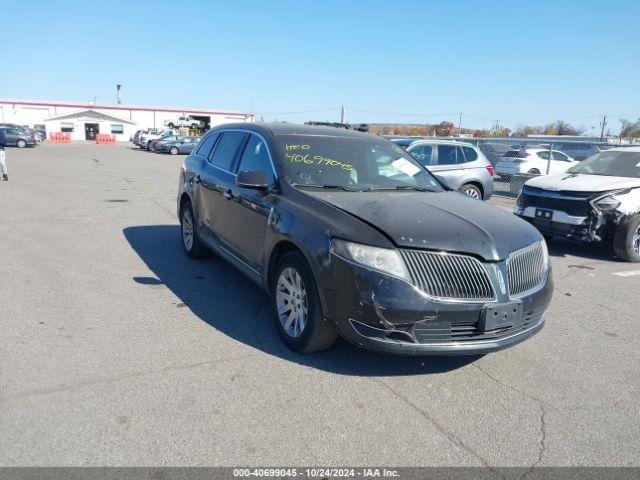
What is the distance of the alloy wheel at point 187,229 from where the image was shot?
6895 mm

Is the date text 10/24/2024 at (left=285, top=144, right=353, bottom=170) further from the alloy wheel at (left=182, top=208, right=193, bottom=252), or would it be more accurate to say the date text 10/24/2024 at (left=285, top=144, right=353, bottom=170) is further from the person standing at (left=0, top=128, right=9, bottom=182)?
the person standing at (left=0, top=128, right=9, bottom=182)

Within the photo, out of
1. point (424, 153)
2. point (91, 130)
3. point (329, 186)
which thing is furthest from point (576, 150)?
point (91, 130)

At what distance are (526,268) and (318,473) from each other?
7.00ft

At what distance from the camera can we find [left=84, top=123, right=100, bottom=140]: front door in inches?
2712

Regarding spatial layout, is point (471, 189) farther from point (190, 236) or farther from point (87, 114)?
point (87, 114)

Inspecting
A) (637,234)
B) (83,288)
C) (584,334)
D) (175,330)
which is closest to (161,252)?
(83,288)

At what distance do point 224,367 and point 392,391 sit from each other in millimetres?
→ 1234

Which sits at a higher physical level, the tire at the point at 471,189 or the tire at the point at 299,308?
the tire at the point at 471,189

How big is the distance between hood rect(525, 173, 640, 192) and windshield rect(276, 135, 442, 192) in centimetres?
371

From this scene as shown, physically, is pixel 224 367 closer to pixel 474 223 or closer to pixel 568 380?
pixel 474 223

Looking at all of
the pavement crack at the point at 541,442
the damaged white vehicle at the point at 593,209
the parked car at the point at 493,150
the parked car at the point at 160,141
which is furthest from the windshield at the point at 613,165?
the parked car at the point at 160,141

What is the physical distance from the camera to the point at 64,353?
13.1 feet

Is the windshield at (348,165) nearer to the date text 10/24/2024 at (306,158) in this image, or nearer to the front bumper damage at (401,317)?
the date text 10/24/2024 at (306,158)

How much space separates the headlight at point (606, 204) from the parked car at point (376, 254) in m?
3.86
